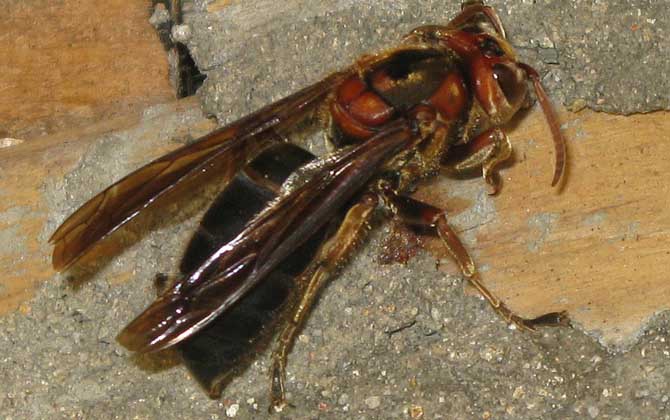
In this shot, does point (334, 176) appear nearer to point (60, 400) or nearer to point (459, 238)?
point (459, 238)

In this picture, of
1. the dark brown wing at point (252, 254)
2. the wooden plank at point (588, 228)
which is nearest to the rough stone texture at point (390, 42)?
the wooden plank at point (588, 228)

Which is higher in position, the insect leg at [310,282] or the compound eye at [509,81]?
the compound eye at [509,81]

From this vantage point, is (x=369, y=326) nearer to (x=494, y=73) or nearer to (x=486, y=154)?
(x=486, y=154)

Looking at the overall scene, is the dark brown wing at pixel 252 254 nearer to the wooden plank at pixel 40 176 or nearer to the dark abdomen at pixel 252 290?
the dark abdomen at pixel 252 290

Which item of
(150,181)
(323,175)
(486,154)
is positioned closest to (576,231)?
(486,154)

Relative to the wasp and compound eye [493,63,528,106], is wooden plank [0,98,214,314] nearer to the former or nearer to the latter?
the wasp

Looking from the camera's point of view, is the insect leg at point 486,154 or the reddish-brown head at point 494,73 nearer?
the reddish-brown head at point 494,73

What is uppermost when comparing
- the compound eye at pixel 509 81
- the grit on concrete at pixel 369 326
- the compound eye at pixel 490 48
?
the compound eye at pixel 490 48

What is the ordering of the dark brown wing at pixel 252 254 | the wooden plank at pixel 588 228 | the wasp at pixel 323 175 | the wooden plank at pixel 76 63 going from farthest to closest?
the wooden plank at pixel 76 63 → the wooden plank at pixel 588 228 → the wasp at pixel 323 175 → the dark brown wing at pixel 252 254
